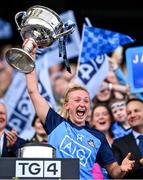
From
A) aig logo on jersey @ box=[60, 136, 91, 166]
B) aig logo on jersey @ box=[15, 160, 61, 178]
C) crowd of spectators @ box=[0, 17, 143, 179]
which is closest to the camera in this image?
aig logo on jersey @ box=[15, 160, 61, 178]

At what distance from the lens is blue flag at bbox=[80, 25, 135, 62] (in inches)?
292

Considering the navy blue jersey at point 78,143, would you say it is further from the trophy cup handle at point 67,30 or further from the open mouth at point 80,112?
the trophy cup handle at point 67,30

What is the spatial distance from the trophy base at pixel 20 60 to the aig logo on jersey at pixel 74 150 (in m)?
0.55

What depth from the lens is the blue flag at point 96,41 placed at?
7.43 m

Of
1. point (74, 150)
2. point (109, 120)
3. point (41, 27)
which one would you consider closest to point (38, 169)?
point (74, 150)

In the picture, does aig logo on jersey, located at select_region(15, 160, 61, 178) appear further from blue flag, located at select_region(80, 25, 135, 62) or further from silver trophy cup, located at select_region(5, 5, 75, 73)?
blue flag, located at select_region(80, 25, 135, 62)

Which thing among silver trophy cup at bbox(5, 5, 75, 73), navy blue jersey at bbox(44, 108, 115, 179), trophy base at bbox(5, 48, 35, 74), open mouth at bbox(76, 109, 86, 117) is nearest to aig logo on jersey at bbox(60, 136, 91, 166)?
navy blue jersey at bbox(44, 108, 115, 179)

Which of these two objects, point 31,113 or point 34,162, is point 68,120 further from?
point 31,113

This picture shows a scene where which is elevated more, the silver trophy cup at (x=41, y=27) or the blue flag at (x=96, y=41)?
the blue flag at (x=96, y=41)

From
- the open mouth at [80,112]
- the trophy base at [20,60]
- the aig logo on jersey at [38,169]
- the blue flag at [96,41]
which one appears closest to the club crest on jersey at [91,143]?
the open mouth at [80,112]

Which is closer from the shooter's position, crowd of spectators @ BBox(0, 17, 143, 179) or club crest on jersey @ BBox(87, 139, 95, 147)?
club crest on jersey @ BBox(87, 139, 95, 147)

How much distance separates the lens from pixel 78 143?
199 inches

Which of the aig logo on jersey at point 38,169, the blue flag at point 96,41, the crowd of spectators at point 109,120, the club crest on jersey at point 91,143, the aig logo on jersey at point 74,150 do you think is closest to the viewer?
the aig logo on jersey at point 38,169

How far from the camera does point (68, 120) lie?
5277 millimetres
